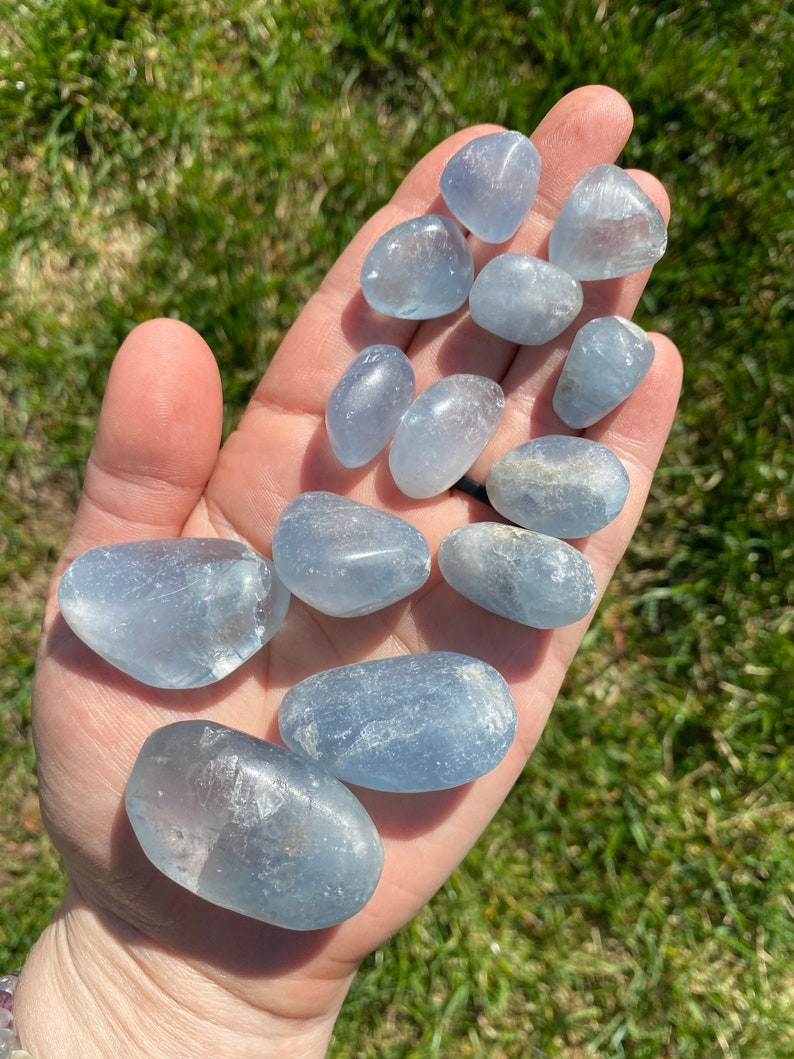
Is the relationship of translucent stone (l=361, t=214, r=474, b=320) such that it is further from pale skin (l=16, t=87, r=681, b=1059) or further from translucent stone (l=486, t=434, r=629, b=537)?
translucent stone (l=486, t=434, r=629, b=537)

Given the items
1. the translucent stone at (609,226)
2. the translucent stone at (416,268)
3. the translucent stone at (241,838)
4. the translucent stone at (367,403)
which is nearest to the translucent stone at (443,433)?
the translucent stone at (367,403)

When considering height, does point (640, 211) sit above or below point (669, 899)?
above

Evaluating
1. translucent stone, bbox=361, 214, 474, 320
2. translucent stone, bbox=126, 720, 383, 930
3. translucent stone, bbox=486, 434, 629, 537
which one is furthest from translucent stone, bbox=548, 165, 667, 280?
translucent stone, bbox=126, 720, 383, 930

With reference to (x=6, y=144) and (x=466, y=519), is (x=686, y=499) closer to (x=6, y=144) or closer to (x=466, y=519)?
(x=466, y=519)

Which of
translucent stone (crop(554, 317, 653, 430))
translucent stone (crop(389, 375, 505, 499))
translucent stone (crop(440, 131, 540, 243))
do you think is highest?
translucent stone (crop(440, 131, 540, 243))

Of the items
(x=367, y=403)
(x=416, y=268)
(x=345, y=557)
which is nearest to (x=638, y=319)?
(x=416, y=268)

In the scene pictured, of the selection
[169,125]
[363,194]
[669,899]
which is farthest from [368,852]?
[169,125]

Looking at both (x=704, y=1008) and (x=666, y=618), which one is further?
(x=666, y=618)

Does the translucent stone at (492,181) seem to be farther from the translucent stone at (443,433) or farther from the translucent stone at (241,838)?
the translucent stone at (241,838)
